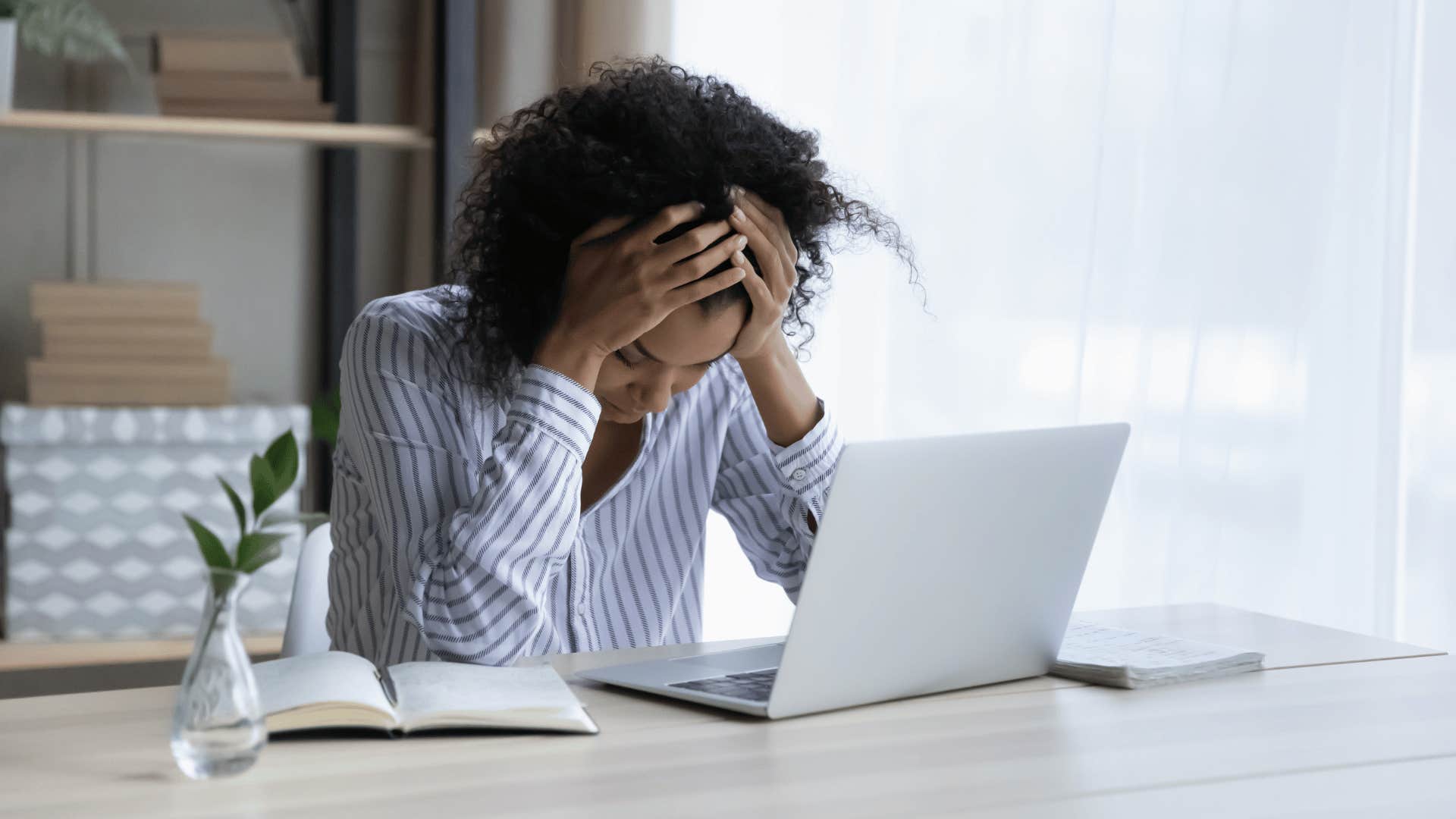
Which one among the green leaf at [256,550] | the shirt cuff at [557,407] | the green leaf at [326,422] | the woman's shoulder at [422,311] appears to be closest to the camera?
the green leaf at [256,550]

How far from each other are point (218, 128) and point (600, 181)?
1.22m

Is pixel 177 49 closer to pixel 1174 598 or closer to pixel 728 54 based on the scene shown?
pixel 728 54

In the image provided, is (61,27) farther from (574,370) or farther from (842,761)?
(842,761)

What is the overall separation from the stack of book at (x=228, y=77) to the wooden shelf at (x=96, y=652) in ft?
2.73

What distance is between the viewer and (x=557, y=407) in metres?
1.20

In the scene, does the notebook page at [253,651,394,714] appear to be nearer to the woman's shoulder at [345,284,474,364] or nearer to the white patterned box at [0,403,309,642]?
the woman's shoulder at [345,284,474,364]

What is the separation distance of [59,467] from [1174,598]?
1.63 m

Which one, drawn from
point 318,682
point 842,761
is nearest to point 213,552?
point 318,682

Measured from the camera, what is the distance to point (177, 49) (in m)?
2.19

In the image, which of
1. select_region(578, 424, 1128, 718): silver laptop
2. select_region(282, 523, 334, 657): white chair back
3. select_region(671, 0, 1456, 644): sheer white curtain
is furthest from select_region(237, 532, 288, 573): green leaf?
select_region(671, 0, 1456, 644): sheer white curtain

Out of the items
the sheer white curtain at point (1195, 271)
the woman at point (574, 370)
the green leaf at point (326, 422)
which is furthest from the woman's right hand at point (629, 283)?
the green leaf at point (326, 422)

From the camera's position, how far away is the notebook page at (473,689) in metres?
0.91

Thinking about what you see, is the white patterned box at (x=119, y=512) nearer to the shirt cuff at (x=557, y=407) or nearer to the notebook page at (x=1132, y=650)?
the shirt cuff at (x=557, y=407)

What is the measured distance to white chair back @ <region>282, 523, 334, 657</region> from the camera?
4.58 feet
